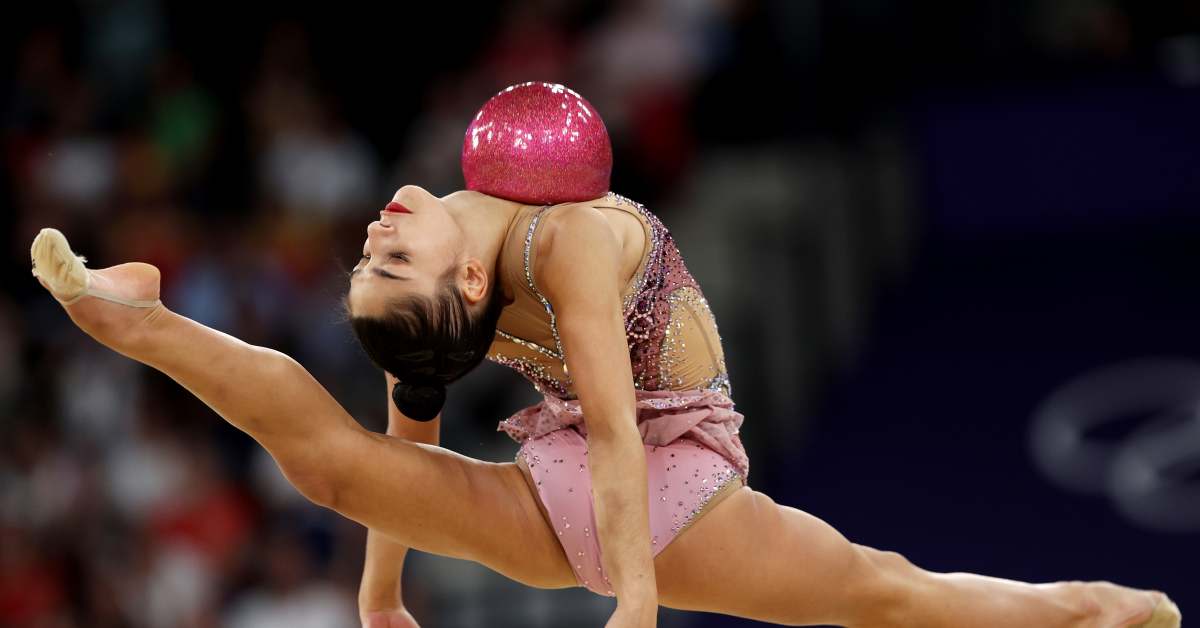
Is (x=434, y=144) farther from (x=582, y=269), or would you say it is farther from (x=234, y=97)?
(x=582, y=269)

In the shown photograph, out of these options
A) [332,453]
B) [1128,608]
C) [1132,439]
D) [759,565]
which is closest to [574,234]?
[332,453]

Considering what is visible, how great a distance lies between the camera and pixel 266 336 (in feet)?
19.9

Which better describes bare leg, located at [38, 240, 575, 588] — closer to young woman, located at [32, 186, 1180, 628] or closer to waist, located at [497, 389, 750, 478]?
young woman, located at [32, 186, 1180, 628]

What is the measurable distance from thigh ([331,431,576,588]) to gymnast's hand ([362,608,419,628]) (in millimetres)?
328

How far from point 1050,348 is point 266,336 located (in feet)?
A: 9.29

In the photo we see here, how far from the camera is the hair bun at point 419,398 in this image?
289 centimetres

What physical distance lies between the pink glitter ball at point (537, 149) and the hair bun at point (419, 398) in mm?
367

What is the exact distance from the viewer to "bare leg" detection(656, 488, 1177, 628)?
290 centimetres

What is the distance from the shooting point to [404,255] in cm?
276

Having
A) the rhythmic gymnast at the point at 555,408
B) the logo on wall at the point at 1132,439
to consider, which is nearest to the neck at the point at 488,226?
the rhythmic gymnast at the point at 555,408

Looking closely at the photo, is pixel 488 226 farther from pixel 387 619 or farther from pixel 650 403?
pixel 387 619

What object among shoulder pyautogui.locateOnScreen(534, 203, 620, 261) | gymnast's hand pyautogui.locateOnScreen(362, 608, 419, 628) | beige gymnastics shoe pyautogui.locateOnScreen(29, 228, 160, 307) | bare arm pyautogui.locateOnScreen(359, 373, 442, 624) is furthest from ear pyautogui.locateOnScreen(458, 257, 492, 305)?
gymnast's hand pyautogui.locateOnScreen(362, 608, 419, 628)

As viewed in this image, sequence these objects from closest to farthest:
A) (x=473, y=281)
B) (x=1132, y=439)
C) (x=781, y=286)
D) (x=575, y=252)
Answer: (x=575, y=252), (x=473, y=281), (x=1132, y=439), (x=781, y=286)

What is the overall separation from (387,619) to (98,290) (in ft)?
3.24
